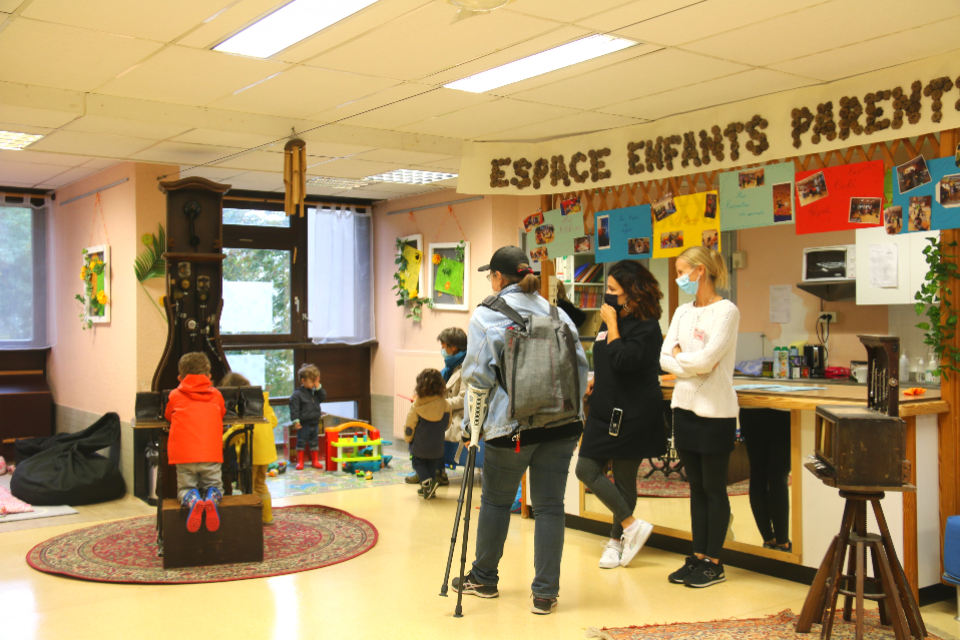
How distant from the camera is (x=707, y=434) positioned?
12.4ft

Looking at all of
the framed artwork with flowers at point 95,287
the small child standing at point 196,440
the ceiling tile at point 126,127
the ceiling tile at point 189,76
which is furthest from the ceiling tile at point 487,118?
the framed artwork with flowers at point 95,287

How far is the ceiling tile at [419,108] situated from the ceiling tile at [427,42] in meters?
0.41

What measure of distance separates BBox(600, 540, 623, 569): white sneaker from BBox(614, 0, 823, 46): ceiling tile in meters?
2.44

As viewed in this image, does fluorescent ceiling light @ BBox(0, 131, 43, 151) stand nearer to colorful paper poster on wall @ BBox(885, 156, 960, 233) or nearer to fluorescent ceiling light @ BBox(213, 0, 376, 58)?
fluorescent ceiling light @ BBox(213, 0, 376, 58)

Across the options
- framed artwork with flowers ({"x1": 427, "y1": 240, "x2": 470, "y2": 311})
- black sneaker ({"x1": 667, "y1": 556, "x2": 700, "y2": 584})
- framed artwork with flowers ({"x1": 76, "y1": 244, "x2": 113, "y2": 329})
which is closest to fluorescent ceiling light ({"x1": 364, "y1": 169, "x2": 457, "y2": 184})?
framed artwork with flowers ({"x1": 427, "y1": 240, "x2": 470, "y2": 311})

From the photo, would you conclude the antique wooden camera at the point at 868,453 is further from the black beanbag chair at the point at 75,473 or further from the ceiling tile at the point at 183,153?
the black beanbag chair at the point at 75,473

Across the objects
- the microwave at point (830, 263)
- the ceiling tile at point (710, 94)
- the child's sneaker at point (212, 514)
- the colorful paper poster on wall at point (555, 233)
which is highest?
the ceiling tile at point (710, 94)

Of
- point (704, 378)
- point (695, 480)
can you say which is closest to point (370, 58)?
point (704, 378)

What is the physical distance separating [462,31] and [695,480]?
2251mm

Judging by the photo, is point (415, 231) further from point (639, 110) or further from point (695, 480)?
point (695, 480)

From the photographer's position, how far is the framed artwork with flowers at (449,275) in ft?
23.9

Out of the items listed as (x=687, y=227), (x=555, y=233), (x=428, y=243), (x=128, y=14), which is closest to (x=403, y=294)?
(x=428, y=243)

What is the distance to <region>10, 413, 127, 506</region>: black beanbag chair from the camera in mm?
5953

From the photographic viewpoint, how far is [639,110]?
15.4 ft
